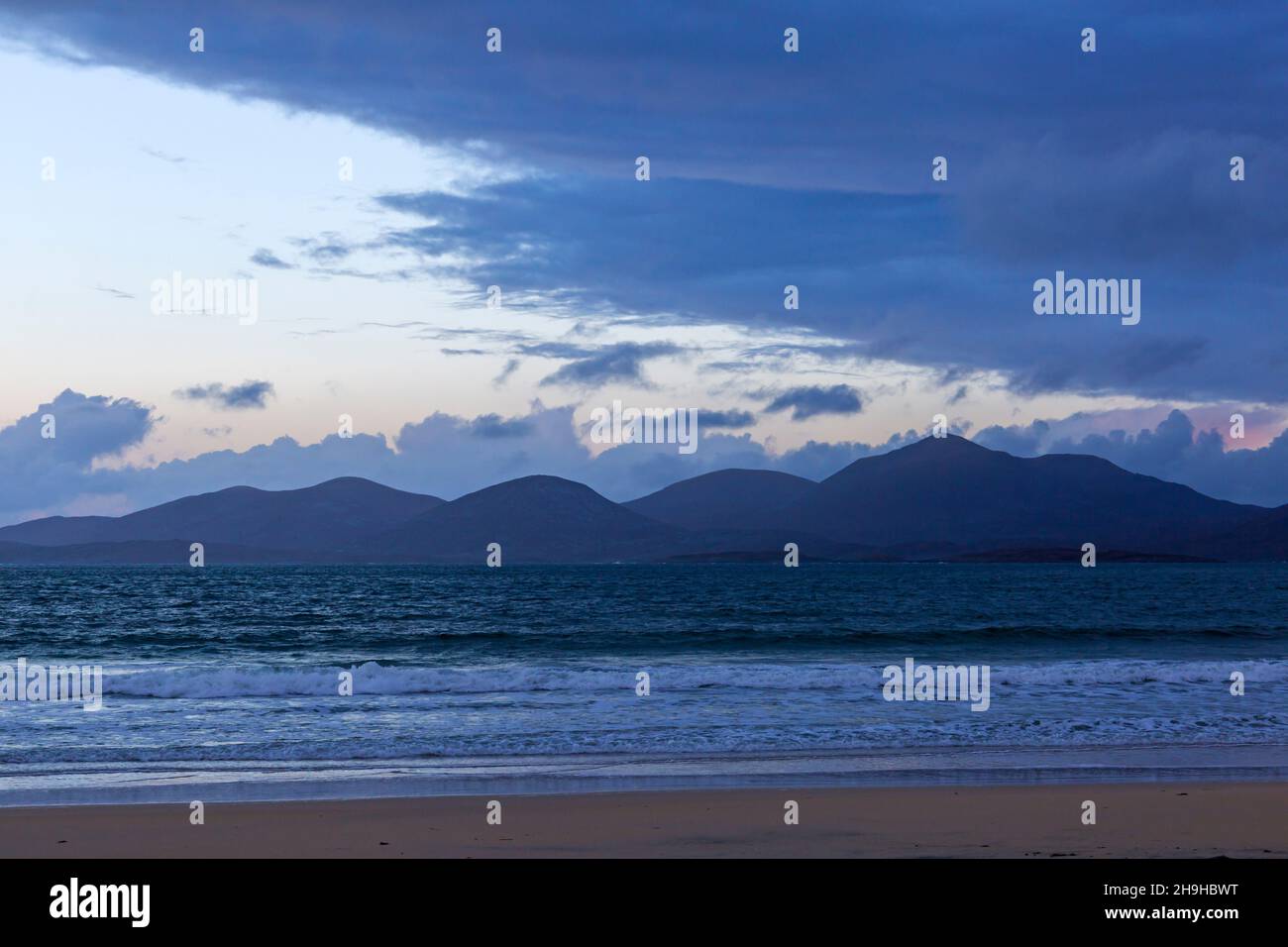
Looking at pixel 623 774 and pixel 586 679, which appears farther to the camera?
pixel 586 679

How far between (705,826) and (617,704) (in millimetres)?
11607

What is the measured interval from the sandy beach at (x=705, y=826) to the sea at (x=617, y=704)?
1.08 meters

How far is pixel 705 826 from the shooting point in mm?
12039

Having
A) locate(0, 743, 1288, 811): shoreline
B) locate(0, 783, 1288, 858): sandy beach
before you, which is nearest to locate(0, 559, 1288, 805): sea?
locate(0, 743, 1288, 811): shoreline

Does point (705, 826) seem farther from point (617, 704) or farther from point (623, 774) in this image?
Answer: point (617, 704)

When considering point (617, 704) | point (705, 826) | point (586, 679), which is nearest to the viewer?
point (705, 826)

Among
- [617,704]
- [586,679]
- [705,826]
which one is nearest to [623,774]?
[705,826]

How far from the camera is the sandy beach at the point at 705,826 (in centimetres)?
1087

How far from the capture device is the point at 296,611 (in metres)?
60.3

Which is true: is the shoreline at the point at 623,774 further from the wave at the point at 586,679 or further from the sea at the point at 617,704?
the wave at the point at 586,679

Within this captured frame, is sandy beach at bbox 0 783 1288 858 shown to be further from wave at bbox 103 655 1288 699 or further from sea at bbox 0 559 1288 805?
wave at bbox 103 655 1288 699

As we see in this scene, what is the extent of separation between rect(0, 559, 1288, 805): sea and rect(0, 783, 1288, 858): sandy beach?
1080 millimetres
